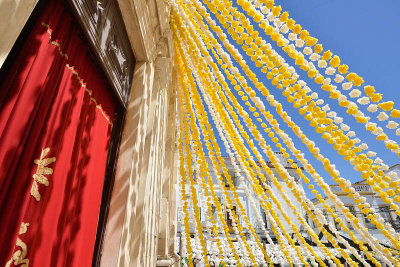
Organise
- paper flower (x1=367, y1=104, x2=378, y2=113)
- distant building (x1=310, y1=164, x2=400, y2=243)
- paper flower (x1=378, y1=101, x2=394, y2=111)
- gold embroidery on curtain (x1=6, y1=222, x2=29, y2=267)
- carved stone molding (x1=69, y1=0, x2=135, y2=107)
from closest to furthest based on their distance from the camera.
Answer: gold embroidery on curtain (x1=6, y1=222, x2=29, y2=267) < carved stone molding (x1=69, y1=0, x2=135, y2=107) < paper flower (x1=378, y1=101, x2=394, y2=111) < paper flower (x1=367, y1=104, x2=378, y2=113) < distant building (x1=310, y1=164, x2=400, y2=243)

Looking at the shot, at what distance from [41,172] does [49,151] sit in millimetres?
135

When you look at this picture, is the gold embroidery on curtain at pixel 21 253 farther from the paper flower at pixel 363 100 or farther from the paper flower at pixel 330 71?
the paper flower at pixel 363 100

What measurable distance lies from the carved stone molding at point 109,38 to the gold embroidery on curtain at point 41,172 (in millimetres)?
1033

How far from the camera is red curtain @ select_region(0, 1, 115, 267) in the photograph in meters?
1.08

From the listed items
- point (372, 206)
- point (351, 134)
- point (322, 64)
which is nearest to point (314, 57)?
point (322, 64)

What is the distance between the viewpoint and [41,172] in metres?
1.24

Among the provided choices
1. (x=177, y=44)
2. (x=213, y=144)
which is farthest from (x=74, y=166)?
(x=177, y=44)

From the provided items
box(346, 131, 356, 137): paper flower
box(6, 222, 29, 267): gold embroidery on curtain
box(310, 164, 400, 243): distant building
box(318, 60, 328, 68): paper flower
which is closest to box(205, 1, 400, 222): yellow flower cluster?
box(346, 131, 356, 137): paper flower

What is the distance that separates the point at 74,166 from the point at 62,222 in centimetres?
38

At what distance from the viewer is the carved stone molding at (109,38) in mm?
1709

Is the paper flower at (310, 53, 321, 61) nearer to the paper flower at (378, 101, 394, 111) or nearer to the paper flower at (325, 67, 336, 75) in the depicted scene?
the paper flower at (325, 67, 336, 75)

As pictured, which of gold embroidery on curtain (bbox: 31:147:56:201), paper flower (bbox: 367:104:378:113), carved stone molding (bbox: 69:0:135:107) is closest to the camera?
gold embroidery on curtain (bbox: 31:147:56:201)

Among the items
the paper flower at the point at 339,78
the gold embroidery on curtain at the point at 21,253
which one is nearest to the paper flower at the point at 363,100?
the paper flower at the point at 339,78

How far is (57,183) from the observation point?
1.36 metres
